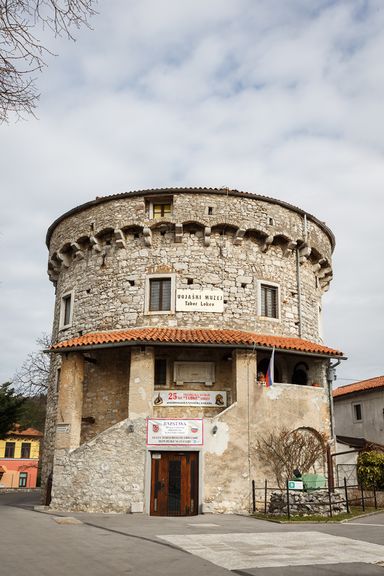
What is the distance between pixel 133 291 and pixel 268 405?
648 centimetres

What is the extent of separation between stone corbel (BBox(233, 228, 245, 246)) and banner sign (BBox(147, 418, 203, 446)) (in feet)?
23.2

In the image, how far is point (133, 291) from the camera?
2039cm

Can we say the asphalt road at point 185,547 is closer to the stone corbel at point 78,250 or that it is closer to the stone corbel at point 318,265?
the stone corbel at point 78,250

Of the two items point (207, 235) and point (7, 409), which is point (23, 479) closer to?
point (7, 409)

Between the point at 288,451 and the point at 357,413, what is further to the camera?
the point at 357,413

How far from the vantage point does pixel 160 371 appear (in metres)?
18.9

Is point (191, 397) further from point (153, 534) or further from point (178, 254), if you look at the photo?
point (153, 534)

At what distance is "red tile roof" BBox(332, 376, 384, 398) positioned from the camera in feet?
101

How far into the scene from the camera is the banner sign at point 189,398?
18.2 m

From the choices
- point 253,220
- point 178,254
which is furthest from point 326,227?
point 178,254

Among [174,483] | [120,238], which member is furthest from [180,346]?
[120,238]

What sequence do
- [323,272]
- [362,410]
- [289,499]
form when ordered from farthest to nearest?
[362,410], [323,272], [289,499]

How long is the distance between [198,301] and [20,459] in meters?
41.4

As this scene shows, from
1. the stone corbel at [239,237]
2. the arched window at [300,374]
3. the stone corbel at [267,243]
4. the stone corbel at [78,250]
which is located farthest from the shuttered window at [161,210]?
the arched window at [300,374]
